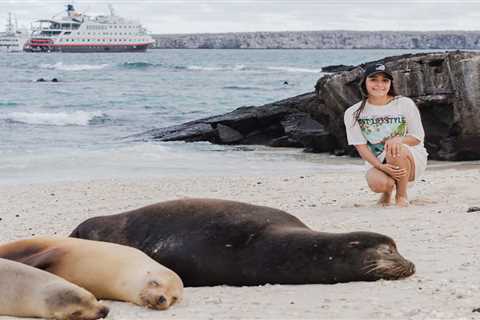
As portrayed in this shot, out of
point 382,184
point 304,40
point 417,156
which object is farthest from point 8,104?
point 304,40

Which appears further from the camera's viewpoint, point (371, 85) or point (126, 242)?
point (371, 85)

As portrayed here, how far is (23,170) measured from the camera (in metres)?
13.1

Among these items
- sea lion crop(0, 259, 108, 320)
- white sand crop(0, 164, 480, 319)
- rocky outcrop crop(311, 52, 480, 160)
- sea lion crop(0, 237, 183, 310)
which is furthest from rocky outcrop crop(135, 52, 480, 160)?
sea lion crop(0, 259, 108, 320)

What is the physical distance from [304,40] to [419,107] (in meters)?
172

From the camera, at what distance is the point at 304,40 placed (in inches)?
7200

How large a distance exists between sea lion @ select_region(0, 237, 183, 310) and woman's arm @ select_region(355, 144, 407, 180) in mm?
3105

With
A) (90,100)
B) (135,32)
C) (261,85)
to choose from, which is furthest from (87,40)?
(90,100)

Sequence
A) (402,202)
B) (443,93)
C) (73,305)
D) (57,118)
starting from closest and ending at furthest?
(73,305) → (402,202) → (443,93) → (57,118)

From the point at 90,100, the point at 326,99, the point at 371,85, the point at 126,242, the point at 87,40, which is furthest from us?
the point at 87,40

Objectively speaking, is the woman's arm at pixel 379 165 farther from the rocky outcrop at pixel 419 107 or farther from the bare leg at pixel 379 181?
the rocky outcrop at pixel 419 107

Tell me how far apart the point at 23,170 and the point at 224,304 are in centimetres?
905

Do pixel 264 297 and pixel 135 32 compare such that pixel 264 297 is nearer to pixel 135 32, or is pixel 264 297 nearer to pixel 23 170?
pixel 23 170

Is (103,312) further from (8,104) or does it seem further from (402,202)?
(8,104)

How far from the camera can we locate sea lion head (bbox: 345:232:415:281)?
4715 mm
